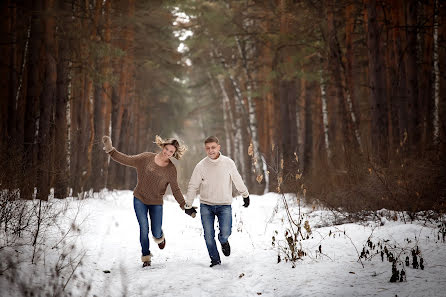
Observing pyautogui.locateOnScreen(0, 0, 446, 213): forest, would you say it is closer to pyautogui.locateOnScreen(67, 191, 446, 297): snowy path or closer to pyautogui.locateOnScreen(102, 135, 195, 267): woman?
pyautogui.locateOnScreen(67, 191, 446, 297): snowy path

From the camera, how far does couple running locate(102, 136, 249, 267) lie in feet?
17.4

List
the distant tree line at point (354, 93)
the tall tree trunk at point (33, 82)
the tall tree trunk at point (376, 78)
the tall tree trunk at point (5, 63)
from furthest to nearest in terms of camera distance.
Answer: the tall tree trunk at point (5, 63) → the tall tree trunk at point (376, 78) → the tall tree trunk at point (33, 82) → the distant tree line at point (354, 93)

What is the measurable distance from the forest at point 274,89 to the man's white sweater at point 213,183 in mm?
500

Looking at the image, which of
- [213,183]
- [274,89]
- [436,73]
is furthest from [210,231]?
[274,89]

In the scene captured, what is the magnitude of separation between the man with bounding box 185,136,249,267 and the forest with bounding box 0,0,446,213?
1.82ft

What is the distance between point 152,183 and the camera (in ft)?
17.7

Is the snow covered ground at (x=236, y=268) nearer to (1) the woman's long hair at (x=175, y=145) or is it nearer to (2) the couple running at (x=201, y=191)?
(2) the couple running at (x=201, y=191)

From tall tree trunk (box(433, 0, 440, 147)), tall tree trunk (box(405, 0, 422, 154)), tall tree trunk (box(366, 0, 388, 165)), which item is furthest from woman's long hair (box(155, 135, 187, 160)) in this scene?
tall tree trunk (box(433, 0, 440, 147))

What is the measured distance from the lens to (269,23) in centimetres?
1573

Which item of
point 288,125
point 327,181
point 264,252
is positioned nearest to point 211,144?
point 264,252

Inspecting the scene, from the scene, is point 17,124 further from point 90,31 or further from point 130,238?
point 130,238

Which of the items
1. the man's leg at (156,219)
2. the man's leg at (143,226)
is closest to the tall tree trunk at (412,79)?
the man's leg at (156,219)

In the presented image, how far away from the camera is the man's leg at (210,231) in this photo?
521 cm

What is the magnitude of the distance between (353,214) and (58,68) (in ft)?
29.4
